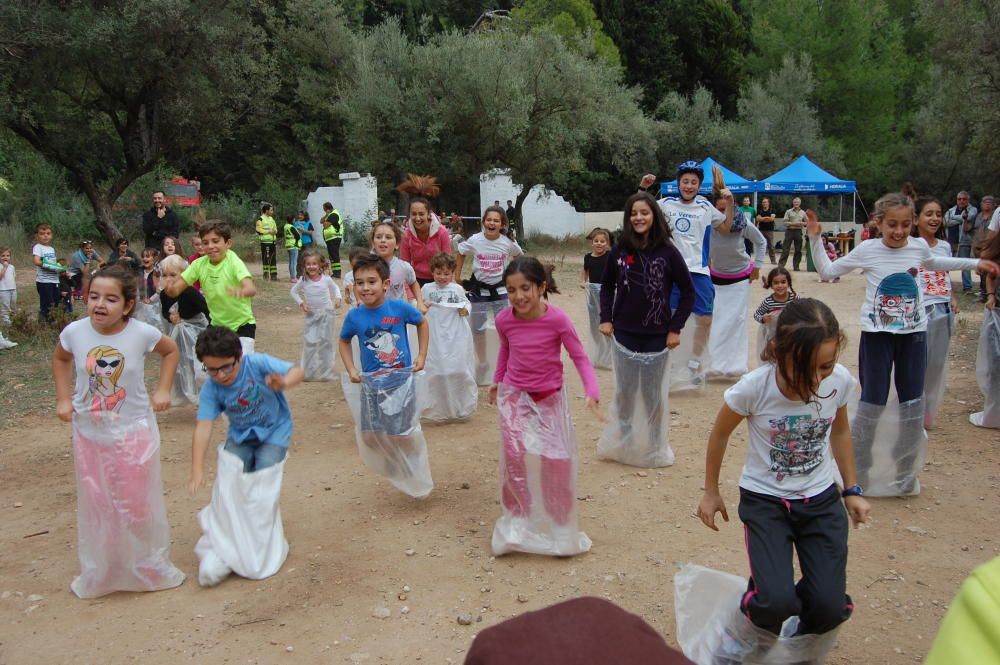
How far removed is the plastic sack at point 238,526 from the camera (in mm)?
3939

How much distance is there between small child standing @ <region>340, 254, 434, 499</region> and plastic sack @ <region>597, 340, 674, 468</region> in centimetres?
133

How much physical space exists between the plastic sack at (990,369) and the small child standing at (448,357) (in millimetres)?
3889

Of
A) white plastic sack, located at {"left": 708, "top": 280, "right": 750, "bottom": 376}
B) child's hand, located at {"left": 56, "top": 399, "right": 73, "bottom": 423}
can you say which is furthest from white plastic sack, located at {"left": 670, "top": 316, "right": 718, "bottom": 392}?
child's hand, located at {"left": 56, "top": 399, "right": 73, "bottom": 423}

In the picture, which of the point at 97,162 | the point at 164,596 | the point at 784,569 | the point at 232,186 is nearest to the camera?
the point at 784,569

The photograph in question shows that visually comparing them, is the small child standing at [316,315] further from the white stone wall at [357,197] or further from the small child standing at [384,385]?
the white stone wall at [357,197]

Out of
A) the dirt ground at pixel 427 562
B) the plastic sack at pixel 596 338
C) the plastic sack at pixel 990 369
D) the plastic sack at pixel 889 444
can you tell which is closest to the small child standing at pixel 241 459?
the dirt ground at pixel 427 562

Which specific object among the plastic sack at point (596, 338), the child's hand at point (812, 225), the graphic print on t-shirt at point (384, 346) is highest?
the child's hand at point (812, 225)

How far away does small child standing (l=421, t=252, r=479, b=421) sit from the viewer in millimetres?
6562

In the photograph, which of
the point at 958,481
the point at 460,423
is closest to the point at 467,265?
the point at 460,423

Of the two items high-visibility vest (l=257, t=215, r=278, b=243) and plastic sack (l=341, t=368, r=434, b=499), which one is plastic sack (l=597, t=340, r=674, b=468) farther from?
high-visibility vest (l=257, t=215, r=278, b=243)

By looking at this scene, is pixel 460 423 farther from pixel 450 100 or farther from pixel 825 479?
pixel 450 100

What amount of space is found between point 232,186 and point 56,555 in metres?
28.7

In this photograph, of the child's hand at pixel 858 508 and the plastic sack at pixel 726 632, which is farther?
the child's hand at pixel 858 508

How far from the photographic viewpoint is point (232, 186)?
102ft
